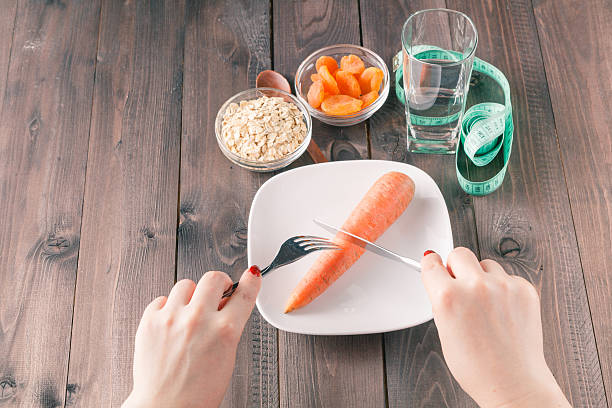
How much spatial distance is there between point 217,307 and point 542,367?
0.51 metres

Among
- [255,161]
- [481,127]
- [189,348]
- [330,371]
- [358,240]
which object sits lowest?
[330,371]

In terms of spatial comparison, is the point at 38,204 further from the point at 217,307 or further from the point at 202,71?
the point at 217,307

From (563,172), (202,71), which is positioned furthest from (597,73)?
(202,71)

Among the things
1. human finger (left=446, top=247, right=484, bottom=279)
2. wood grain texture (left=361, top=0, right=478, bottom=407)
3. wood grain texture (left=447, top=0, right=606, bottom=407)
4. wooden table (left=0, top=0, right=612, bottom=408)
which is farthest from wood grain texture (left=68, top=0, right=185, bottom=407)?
wood grain texture (left=447, top=0, right=606, bottom=407)

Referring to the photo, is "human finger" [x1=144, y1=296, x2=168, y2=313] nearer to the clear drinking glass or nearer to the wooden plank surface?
the wooden plank surface

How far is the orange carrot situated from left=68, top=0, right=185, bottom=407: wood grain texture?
0.31 metres

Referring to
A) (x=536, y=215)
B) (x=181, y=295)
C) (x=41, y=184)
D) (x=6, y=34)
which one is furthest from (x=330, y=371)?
(x=6, y=34)

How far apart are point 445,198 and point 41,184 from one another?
0.92m

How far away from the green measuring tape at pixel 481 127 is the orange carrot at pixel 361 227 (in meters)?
0.17

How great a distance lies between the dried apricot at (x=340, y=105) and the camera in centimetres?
120

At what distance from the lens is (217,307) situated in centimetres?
86

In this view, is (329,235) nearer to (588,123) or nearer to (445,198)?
(445,198)

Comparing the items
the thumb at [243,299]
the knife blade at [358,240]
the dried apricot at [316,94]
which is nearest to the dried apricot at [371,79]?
the dried apricot at [316,94]

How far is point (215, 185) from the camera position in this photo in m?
1.22
